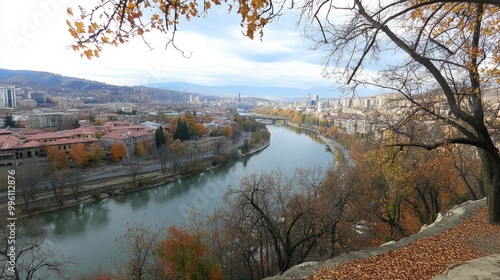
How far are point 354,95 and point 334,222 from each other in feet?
8.75

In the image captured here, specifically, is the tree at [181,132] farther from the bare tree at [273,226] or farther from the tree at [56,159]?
the bare tree at [273,226]

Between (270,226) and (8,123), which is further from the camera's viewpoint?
(8,123)

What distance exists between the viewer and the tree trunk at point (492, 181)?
224 cm

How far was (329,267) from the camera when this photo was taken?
74.7 inches

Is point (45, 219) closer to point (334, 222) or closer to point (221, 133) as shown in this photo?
point (334, 222)

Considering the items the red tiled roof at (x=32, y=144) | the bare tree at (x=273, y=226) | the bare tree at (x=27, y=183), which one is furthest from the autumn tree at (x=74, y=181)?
the bare tree at (x=273, y=226)

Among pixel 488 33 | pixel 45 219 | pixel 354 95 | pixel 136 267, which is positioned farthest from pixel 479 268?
pixel 45 219

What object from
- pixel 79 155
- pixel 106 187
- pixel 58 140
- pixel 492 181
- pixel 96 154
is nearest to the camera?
pixel 492 181

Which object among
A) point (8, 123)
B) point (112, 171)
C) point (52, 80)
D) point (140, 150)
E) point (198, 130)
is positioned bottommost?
point (112, 171)

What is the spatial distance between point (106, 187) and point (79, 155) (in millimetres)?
2753

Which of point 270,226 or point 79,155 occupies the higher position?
point 270,226

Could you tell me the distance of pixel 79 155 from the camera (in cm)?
1223

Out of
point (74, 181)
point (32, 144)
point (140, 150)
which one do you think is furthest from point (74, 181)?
point (140, 150)

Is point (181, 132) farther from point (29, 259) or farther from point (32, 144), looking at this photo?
point (29, 259)
